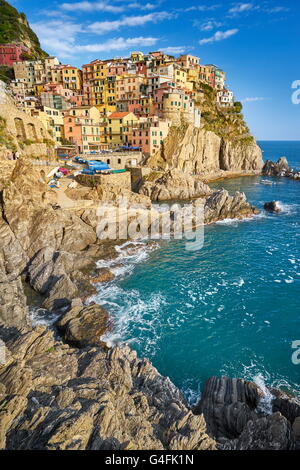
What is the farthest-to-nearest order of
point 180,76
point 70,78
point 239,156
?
1. point 239,156
2. point 70,78
3. point 180,76

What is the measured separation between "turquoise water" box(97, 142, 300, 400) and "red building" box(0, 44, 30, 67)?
115 metres

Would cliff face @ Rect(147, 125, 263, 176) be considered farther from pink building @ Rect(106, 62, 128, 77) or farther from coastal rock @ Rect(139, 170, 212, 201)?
pink building @ Rect(106, 62, 128, 77)

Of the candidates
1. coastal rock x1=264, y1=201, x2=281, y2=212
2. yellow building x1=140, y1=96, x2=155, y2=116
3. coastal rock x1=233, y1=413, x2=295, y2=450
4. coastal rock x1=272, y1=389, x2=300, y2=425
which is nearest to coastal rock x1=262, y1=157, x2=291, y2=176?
coastal rock x1=264, y1=201, x2=281, y2=212

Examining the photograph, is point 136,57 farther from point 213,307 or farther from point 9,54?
point 213,307

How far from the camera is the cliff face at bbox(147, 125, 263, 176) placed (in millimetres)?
85438

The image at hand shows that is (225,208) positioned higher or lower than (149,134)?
lower

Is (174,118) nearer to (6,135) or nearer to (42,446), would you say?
(6,135)

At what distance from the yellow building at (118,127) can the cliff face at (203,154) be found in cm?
1157

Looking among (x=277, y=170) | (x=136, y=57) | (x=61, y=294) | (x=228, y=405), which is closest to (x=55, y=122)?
(x=136, y=57)

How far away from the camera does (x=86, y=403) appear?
14.1 m

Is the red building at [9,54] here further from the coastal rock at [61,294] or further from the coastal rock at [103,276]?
the coastal rock at [61,294]

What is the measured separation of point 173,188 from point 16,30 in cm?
12200

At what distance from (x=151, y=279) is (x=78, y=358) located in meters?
17.2

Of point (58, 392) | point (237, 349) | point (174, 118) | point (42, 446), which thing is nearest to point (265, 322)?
point (237, 349)
